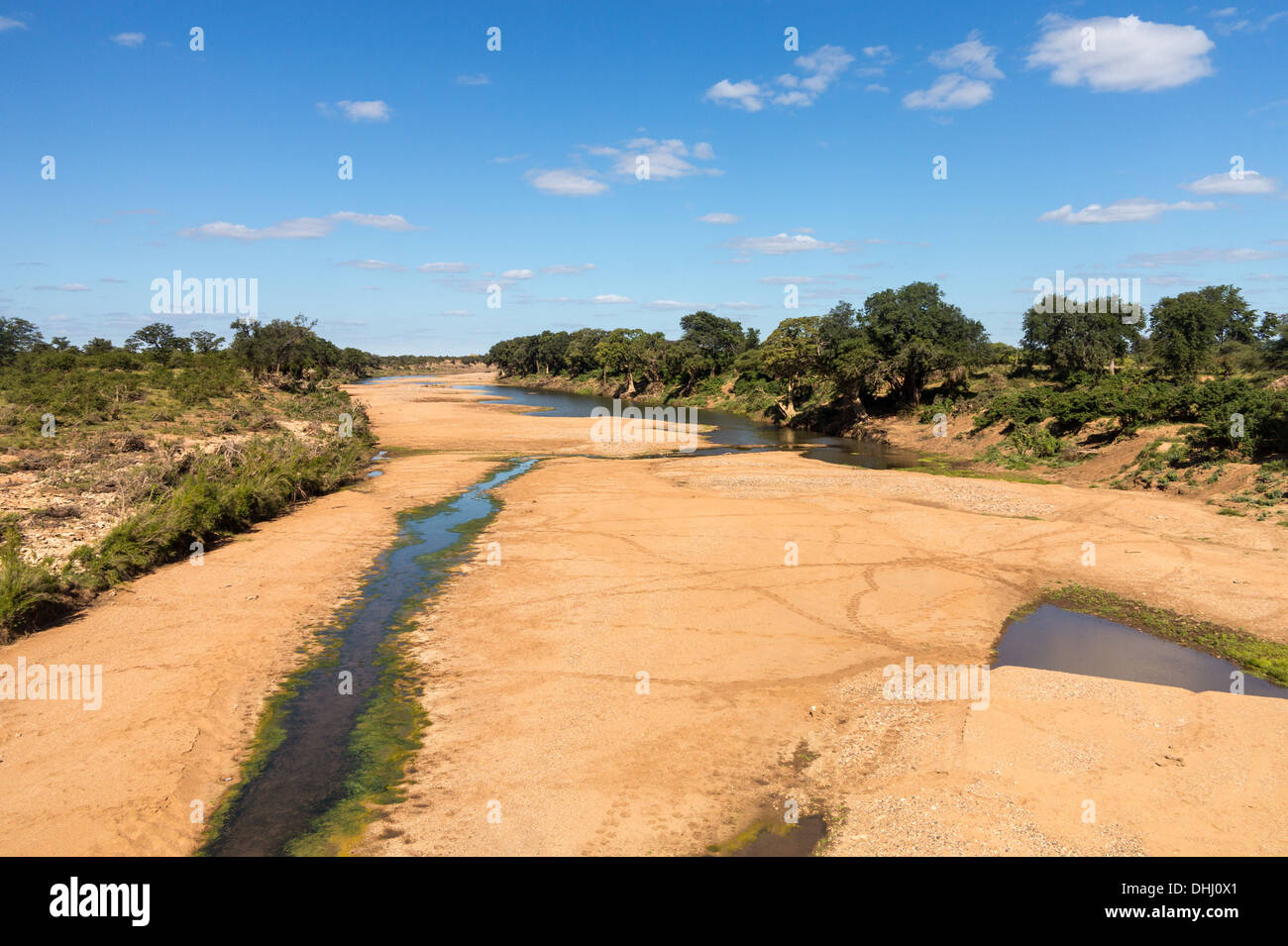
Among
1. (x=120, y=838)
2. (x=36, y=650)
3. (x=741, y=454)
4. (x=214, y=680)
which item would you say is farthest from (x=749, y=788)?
(x=741, y=454)

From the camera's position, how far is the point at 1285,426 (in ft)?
83.1

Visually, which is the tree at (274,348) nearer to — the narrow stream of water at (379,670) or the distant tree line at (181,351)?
the distant tree line at (181,351)

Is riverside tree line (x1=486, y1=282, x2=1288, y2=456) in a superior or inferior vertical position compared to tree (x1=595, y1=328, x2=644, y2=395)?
inferior

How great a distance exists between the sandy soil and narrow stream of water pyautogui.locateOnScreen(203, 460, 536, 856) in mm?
641

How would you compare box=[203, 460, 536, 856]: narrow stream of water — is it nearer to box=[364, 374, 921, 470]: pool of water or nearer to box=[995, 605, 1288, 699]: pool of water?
box=[995, 605, 1288, 699]: pool of water

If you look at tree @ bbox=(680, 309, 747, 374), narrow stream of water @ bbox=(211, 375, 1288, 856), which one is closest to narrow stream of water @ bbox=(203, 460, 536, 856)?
narrow stream of water @ bbox=(211, 375, 1288, 856)

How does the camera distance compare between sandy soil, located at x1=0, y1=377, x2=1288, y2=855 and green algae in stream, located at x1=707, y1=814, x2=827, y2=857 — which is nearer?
green algae in stream, located at x1=707, y1=814, x2=827, y2=857

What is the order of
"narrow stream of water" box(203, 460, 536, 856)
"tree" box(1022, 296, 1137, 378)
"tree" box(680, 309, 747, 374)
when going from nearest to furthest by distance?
"narrow stream of water" box(203, 460, 536, 856) → "tree" box(1022, 296, 1137, 378) → "tree" box(680, 309, 747, 374)

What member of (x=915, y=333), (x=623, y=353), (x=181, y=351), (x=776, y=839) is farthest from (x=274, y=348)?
(x=776, y=839)

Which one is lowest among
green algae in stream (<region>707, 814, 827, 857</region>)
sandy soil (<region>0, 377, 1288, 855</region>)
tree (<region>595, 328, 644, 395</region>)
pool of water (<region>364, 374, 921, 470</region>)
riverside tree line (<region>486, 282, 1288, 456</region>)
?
green algae in stream (<region>707, 814, 827, 857</region>)

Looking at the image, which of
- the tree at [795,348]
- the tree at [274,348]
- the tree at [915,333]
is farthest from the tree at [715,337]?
the tree at [274,348]

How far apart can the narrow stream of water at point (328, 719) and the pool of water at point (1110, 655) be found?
12.4 m

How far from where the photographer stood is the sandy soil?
8008mm

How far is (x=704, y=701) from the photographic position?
37.2ft
